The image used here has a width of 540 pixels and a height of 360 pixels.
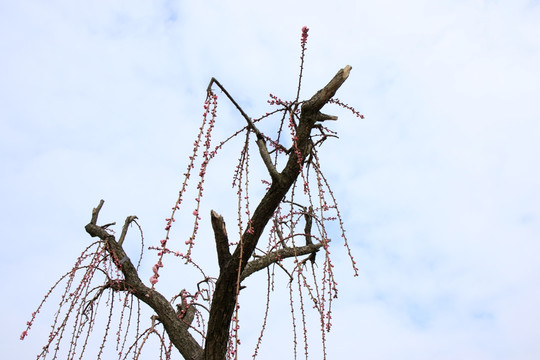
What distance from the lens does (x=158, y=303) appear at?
3.84 m

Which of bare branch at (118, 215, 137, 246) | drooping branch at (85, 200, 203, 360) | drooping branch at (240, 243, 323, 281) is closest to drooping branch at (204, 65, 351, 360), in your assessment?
drooping branch at (85, 200, 203, 360)

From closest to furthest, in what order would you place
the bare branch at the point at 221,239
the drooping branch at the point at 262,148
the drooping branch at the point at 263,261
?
the bare branch at the point at 221,239 < the drooping branch at the point at 262,148 < the drooping branch at the point at 263,261

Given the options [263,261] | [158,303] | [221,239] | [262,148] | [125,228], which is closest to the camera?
[221,239]

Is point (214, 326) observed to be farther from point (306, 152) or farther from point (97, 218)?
point (97, 218)

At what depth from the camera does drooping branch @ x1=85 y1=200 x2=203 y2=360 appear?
12.1ft

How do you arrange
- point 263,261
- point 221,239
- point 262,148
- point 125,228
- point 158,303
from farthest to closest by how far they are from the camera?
point 125,228 → point 263,261 → point 158,303 → point 262,148 → point 221,239

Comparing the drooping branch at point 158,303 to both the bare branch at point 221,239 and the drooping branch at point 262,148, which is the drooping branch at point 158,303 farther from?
the drooping branch at point 262,148

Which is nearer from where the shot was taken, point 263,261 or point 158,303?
point 158,303

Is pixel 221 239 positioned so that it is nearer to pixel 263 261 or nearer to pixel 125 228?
pixel 263 261

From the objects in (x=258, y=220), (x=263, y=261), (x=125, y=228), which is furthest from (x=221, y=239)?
(x=125, y=228)

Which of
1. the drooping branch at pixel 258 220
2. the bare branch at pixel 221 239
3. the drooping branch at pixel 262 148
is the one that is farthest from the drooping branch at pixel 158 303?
the drooping branch at pixel 262 148

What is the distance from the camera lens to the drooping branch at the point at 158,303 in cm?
368

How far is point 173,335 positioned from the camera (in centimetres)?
377

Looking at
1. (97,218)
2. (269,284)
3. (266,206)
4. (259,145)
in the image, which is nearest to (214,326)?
(269,284)
